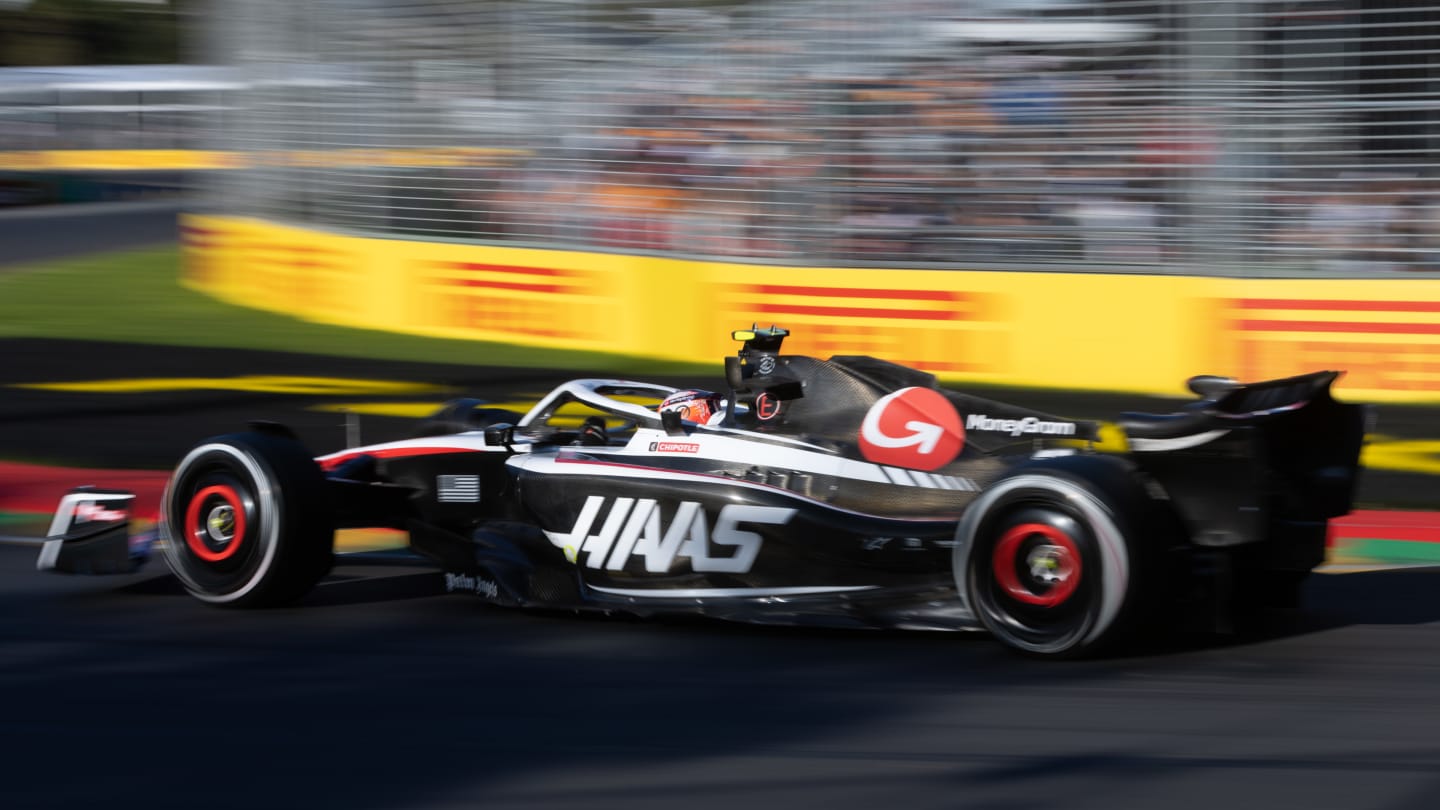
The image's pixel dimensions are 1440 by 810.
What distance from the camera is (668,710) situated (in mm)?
4938

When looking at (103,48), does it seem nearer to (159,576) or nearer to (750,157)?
(750,157)

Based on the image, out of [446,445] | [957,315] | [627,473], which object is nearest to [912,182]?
[957,315]

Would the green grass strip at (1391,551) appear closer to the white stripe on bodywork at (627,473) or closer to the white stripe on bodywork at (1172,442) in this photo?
the white stripe on bodywork at (1172,442)

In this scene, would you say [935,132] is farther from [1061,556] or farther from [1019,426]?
[1061,556]

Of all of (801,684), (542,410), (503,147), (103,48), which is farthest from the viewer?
(103,48)

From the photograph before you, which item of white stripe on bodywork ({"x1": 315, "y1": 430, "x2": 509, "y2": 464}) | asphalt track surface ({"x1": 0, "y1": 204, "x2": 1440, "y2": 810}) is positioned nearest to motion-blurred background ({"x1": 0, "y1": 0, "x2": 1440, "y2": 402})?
asphalt track surface ({"x1": 0, "y1": 204, "x2": 1440, "y2": 810})

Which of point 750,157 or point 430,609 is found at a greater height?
point 750,157

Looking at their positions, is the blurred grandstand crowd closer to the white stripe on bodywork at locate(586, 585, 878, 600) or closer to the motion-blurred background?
the motion-blurred background

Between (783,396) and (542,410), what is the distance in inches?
38.6

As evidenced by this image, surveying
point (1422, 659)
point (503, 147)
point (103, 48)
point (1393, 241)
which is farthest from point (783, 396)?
point (103, 48)

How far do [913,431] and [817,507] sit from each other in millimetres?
437

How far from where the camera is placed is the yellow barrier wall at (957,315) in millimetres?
11203

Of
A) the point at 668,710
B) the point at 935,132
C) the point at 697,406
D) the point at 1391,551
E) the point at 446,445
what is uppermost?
the point at 935,132

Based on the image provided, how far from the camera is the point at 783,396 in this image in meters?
6.04
